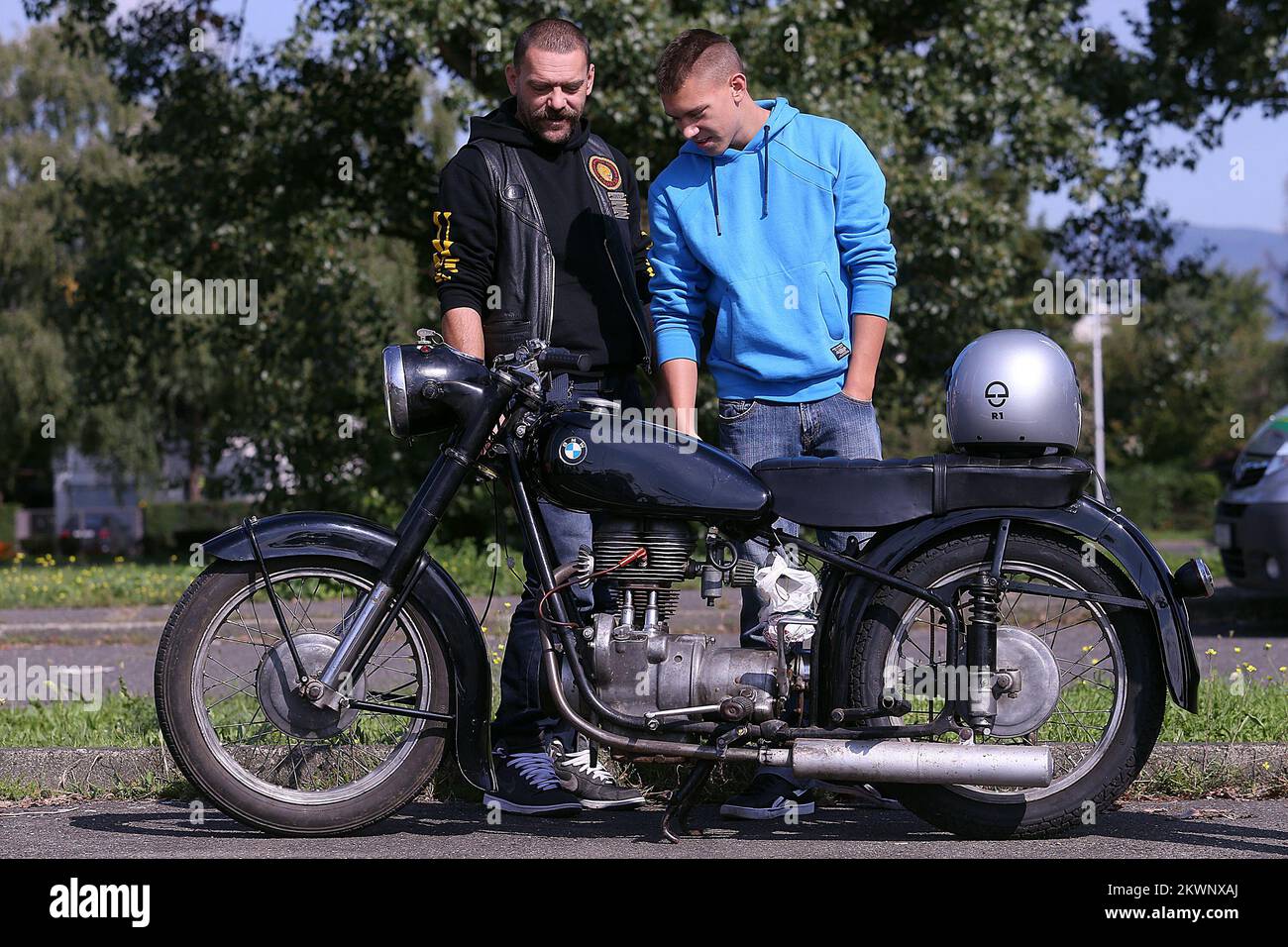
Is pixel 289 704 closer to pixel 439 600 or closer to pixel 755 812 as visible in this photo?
pixel 439 600

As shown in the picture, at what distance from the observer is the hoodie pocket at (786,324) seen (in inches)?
179

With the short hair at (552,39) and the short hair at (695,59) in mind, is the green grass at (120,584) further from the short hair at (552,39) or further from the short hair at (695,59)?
the short hair at (695,59)

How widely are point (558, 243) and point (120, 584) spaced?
26.3 feet

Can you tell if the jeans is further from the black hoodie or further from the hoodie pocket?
the hoodie pocket

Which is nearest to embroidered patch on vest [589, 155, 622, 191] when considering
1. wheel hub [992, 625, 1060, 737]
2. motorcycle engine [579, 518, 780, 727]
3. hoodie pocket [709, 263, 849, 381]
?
hoodie pocket [709, 263, 849, 381]

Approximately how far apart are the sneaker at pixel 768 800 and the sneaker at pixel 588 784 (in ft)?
0.90

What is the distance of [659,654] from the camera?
400 cm

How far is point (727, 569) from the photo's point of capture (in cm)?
403

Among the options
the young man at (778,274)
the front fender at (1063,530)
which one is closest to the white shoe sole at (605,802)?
the young man at (778,274)

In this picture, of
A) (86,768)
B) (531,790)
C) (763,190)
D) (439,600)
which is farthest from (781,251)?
(86,768)

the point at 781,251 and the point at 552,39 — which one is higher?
the point at 552,39

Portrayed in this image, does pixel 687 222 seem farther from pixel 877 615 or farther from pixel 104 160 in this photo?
pixel 104 160

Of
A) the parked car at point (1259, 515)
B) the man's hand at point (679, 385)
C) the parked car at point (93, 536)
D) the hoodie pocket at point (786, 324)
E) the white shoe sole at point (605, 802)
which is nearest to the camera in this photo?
the white shoe sole at point (605, 802)
